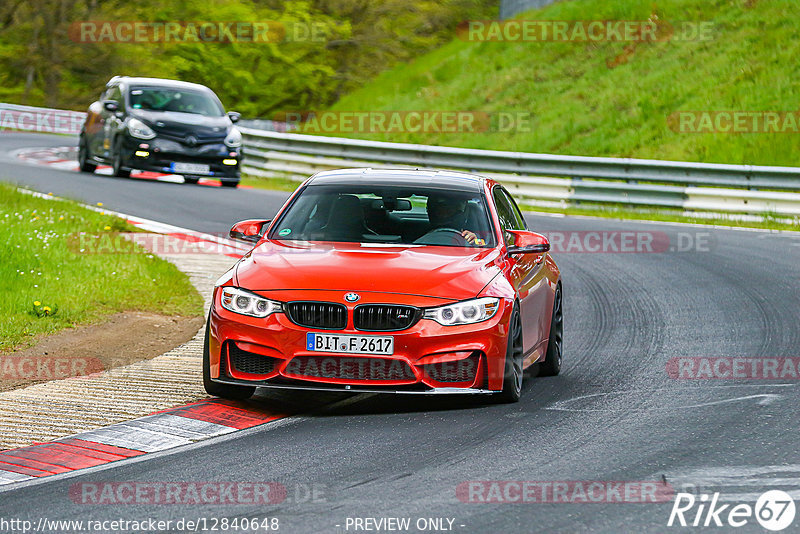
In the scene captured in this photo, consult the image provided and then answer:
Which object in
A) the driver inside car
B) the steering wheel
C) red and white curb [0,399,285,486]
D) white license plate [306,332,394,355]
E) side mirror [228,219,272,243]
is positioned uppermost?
the driver inside car

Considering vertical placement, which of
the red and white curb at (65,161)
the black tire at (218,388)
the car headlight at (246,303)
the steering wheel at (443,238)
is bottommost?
the red and white curb at (65,161)

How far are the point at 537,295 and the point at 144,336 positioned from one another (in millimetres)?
3450

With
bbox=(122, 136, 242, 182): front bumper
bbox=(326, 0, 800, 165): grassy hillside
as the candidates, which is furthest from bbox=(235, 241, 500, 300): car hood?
bbox=(326, 0, 800, 165): grassy hillside

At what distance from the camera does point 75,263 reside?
42.5 ft

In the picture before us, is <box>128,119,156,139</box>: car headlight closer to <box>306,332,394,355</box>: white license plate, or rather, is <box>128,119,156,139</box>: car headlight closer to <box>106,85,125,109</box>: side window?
<box>106,85,125,109</box>: side window

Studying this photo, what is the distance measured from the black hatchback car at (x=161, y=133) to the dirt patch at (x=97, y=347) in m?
12.8

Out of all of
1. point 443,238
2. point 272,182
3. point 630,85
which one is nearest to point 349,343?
point 443,238

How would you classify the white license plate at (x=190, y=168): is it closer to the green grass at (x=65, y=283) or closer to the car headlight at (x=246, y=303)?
the green grass at (x=65, y=283)

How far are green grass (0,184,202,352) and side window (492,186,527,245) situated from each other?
3.25 m

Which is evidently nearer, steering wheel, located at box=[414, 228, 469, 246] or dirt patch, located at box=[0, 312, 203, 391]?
steering wheel, located at box=[414, 228, 469, 246]

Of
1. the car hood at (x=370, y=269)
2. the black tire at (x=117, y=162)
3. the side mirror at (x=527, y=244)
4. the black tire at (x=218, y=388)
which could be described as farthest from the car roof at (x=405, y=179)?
the black tire at (x=117, y=162)

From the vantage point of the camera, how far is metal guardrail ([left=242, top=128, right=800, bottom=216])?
2211 cm

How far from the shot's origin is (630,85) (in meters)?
31.6

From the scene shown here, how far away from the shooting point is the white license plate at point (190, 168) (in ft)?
77.8
